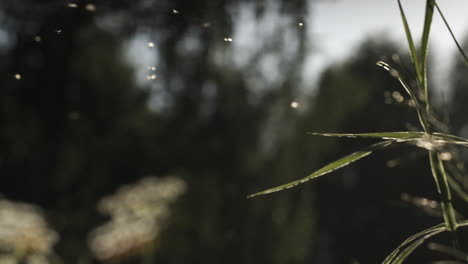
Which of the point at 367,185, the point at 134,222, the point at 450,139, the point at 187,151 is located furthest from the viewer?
the point at 367,185

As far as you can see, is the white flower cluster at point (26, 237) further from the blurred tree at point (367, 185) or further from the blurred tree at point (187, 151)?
the blurred tree at point (367, 185)

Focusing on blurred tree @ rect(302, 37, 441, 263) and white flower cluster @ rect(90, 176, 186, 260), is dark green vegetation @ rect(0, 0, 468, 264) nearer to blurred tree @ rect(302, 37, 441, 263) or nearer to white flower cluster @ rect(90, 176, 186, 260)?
white flower cluster @ rect(90, 176, 186, 260)

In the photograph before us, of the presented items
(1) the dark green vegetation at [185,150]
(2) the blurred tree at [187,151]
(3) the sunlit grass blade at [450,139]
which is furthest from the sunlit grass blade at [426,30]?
(2) the blurred tree at [187,151]

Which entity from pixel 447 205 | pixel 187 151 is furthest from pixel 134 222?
pixel 187 151

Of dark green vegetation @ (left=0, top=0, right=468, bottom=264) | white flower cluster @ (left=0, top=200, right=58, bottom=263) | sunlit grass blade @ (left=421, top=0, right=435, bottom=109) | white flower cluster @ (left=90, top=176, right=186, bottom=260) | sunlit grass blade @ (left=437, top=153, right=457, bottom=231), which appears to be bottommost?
sunlit grass blade @ (left=437, top=153, right=457, bottom=231)

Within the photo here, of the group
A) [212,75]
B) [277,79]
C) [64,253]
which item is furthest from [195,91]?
[64,253]

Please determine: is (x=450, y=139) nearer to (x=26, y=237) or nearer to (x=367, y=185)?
(x=26, y=237)

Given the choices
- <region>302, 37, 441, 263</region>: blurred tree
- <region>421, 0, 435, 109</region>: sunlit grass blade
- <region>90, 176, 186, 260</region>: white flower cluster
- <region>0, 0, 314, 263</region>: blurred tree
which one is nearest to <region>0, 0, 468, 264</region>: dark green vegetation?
<region>0, 0, 314, 263</region>: blurred tree

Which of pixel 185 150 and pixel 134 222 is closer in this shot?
pixel 134 222
